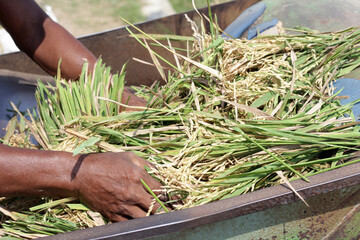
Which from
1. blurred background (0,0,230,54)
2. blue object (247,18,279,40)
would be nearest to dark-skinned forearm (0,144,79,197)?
blue object (247,18,279,40)

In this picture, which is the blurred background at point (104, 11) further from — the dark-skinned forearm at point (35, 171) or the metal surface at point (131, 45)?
the dark-skinned forearm at point (35, 171)

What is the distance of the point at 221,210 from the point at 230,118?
0.35 meters

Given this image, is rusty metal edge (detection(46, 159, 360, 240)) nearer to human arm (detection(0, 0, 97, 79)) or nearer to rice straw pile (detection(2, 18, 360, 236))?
rice straw pile (detection(2, 18, 360, 236))

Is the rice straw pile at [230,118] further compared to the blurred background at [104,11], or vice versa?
the blurred background at [104,11]

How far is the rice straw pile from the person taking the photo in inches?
43.7

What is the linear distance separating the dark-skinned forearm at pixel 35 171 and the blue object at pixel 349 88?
81 centimetres

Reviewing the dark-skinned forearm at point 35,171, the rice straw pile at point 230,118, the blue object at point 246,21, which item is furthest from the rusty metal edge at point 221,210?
the blue object at point 246,21

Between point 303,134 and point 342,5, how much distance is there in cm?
89

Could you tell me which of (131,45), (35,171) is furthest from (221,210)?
(131,45)

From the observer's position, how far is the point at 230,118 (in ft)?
4.11

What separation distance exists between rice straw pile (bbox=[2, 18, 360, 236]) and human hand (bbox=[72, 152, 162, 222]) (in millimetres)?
48

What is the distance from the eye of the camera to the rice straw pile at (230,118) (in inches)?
43.7

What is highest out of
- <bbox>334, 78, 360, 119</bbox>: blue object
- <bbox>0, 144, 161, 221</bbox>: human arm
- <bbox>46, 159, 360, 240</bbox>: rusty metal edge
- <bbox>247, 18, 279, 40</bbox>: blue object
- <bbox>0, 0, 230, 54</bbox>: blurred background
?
<bbox>0, 0, 230, 54</bbox>: blurred background

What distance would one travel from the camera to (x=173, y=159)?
1162 mm
